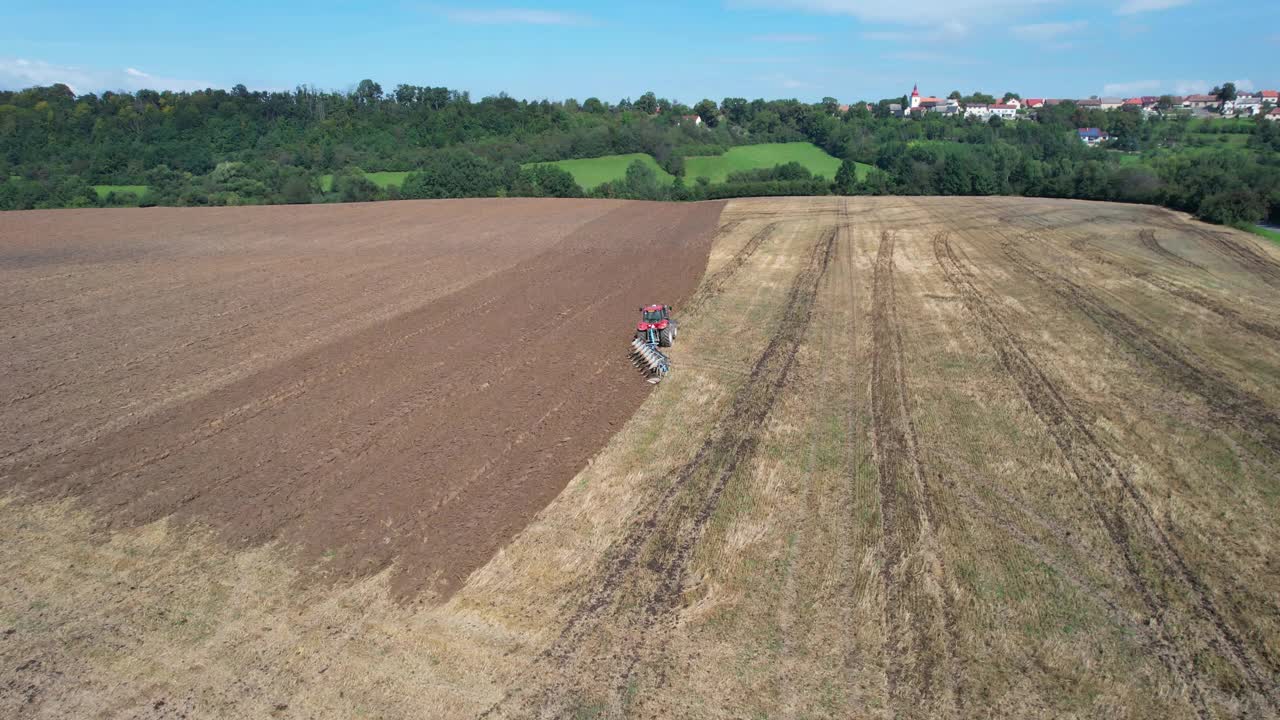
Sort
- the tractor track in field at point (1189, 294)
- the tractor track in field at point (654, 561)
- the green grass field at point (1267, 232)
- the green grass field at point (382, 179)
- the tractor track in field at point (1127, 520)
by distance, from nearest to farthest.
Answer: the tractor track in field at point (1127, 520) < the tractor track in field at point (654, 561) < the tractor track in field at point (1189, 294) < the green grass field at point (1267, 232) < the green grass field at point (382, 179)

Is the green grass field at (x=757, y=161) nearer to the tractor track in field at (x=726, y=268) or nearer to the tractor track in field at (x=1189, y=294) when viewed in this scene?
the tractor track in field at (x=726, y=268)

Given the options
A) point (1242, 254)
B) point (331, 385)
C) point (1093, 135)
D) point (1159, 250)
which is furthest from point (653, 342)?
point (1093, 135)

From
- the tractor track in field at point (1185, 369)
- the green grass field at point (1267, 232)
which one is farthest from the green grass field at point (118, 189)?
the green grass field at point (1267, 232)

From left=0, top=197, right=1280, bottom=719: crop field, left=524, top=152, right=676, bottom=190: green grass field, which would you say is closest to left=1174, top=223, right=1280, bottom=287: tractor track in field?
left=0, top=197, right=1280, bottom=719: crop field

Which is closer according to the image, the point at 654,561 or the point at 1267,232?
the point at 654,561

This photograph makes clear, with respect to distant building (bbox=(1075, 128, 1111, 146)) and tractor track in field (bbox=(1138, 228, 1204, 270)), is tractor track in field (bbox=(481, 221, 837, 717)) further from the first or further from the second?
distant building (bbox=(1075, 128, 1111, 146))

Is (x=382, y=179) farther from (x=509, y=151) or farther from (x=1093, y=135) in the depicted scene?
(x=1093, y=135)

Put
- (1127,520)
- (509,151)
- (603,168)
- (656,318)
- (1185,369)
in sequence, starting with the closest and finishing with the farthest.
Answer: (1127,520)
(1185,369)
(656,318)
(603,168)
(509,151)
